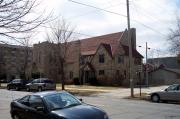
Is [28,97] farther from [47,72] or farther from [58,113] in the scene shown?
[47,72]

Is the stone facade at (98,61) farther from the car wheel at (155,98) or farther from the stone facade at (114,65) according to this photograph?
the car wheel at (155,98)

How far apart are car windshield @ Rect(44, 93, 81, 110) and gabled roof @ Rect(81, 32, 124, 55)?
156ft

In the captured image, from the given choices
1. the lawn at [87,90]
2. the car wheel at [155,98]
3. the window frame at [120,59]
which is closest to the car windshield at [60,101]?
the car wheel at [155,98]

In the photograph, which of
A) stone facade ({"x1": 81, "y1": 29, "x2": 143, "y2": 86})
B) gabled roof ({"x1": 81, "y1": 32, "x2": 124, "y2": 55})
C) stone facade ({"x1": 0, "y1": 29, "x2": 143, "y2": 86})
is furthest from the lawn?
gabled roof ({"x1": 81, "y1": 32, "x2": 124, "y2": 55})

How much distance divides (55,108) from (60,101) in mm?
459

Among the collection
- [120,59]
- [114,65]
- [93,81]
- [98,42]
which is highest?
[98,42]

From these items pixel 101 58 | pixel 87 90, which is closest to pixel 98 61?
pixel 101 58

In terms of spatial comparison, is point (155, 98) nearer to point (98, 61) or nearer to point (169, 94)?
point (169, 94)

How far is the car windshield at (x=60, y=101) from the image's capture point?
12.1 meters

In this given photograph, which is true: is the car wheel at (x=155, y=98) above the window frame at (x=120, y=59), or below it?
below

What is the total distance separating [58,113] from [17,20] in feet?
10.4

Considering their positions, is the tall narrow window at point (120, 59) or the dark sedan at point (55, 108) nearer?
the dark sedan at point (55, 108)

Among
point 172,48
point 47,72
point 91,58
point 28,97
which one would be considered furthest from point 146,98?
point 47,72

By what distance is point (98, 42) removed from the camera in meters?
66.1
